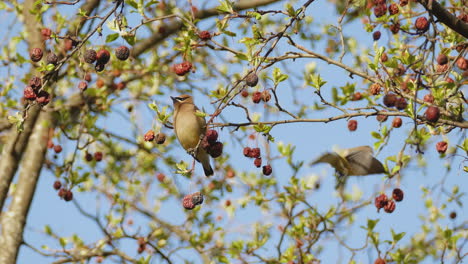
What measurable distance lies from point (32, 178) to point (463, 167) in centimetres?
401

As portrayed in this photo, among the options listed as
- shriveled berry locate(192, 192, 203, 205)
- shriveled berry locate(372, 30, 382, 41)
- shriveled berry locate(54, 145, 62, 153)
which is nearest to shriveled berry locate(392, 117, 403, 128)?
shriveled berry locate(372, 30, 382, 41)

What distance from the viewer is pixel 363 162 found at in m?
4.15

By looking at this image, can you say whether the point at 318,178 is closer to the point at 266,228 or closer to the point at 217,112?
the point at 266,228

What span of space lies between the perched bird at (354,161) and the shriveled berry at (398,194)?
31 centimetres

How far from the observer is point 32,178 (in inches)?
231

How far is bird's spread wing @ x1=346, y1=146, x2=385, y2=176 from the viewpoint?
3.97 metres

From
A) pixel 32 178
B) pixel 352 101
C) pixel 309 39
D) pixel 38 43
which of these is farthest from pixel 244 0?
pixel 32 178

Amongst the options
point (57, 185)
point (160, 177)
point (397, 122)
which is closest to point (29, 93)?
point (397, 122)

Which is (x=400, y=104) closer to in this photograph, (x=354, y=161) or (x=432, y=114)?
(x=432, y=114)

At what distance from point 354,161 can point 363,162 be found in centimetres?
14

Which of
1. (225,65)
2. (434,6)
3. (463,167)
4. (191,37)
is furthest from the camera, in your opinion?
(225,65)

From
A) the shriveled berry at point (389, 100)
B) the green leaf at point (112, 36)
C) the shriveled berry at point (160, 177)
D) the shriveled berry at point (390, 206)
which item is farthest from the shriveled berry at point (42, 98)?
the shriveled berry at point (160, 177)

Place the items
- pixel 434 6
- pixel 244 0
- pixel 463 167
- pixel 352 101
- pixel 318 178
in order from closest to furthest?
pixel 434 6 < pixel 463 167 < pixel 352 101 < pixel 244 0 < pixel 318 178

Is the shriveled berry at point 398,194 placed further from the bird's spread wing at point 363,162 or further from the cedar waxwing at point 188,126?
the cedar waxwing at point 188,126
